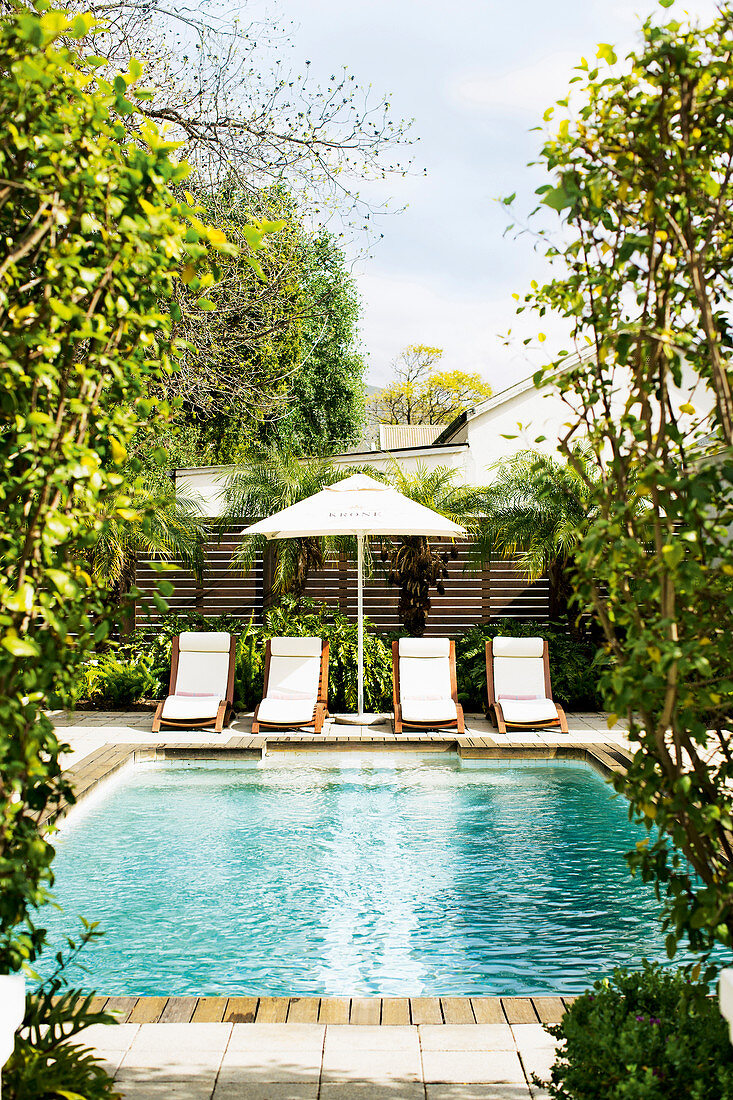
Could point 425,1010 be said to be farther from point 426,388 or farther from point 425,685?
point 426,388

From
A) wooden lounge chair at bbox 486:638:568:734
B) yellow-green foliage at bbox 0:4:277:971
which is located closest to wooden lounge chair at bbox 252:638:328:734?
wooden lounge chair at bbox 486:638:568:734

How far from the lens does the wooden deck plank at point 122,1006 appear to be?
364cm

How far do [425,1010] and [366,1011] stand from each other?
9.5 inches

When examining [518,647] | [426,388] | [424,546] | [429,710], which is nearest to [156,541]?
[424,546]

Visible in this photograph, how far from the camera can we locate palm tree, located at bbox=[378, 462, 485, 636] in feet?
41.1

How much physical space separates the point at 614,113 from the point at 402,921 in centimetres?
467

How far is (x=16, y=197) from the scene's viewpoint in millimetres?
2377

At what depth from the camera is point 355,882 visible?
6.25 metres

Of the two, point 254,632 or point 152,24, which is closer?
point 152,24

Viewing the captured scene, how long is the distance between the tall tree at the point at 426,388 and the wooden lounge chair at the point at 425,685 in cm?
4018

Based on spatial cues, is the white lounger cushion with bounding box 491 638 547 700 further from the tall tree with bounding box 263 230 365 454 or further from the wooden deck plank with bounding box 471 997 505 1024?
the tall tree with bounding box 263 230 365 454

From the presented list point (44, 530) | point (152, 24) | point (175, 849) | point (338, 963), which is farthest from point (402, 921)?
point (152, 24)

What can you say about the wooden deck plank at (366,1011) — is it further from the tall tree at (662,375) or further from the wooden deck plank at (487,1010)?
the tall tree at (662,375)

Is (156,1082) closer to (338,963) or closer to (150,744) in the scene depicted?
(338,963)
